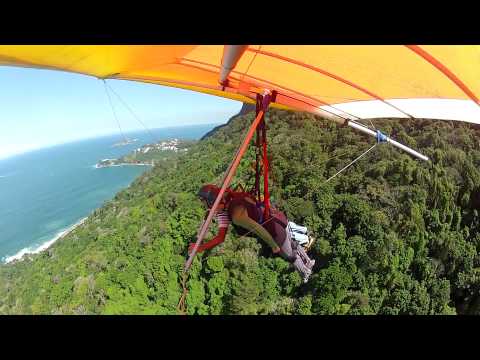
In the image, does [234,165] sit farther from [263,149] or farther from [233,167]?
[263,149]

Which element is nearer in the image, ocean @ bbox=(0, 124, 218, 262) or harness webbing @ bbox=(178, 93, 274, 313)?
harness webbing @ bbox=(178, 93, 274, 313)

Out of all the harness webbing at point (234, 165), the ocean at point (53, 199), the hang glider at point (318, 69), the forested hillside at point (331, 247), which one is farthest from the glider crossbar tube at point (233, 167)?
the ocean at point (53, 199)

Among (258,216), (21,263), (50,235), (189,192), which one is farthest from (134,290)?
(50,235)

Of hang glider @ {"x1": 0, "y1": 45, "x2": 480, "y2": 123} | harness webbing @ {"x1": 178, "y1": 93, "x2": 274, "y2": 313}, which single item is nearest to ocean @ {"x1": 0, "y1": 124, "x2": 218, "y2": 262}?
hang glider @ {"x1": 0, "y1": 45, "x2": 480, "y2": 123}

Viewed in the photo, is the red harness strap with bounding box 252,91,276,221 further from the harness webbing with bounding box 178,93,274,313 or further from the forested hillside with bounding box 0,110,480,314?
the forested hillside with bounding box 0,110,480,314

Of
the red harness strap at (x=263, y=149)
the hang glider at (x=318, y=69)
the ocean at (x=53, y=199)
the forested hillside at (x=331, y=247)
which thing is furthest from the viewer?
the ocean at (x=53, y=199)

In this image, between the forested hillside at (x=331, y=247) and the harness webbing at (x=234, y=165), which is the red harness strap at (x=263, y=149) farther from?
the forested hillside at (x=331, y=247)

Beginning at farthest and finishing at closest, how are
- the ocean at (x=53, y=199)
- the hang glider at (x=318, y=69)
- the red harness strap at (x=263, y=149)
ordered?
the ocean at (x=53, y=199) < the red harness strap at (x=263, y=149) < the hang glider at (x=318, y=69)
